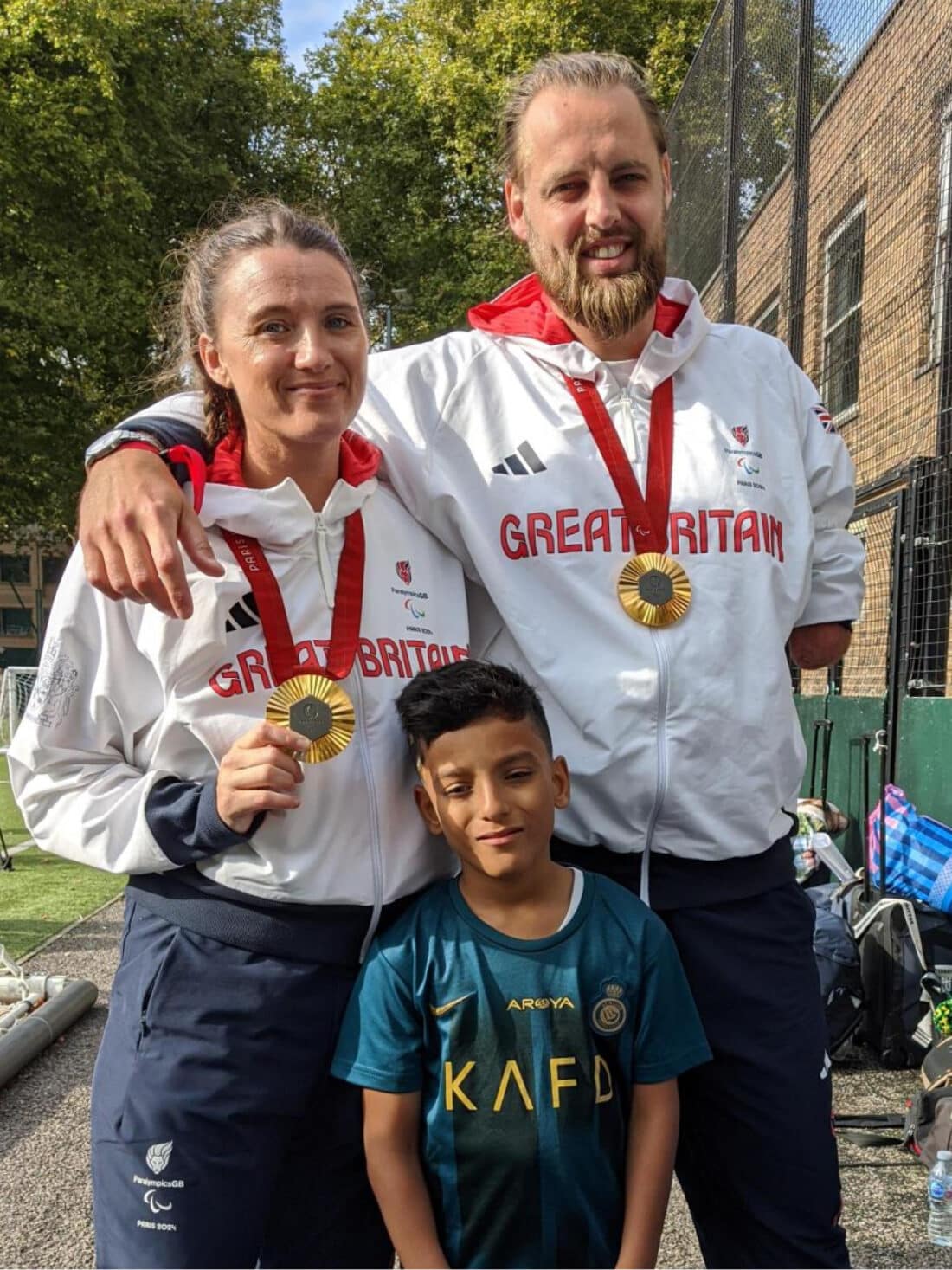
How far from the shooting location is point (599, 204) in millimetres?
2336

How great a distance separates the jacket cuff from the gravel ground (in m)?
2.34

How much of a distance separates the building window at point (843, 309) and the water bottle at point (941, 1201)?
17.7ft

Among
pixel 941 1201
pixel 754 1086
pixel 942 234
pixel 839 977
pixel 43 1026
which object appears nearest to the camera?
pixel 754 1086

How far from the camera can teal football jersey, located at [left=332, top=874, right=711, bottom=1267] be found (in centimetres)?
204

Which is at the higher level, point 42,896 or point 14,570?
point 14,570

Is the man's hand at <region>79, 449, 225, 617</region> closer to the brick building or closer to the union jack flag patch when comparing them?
the union jack flag patch

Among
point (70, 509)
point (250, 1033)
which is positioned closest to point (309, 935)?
point (250, 1033)

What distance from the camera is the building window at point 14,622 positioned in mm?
63906

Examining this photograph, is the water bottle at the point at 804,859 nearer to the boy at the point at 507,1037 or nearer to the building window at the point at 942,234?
the building window at the point at 942,234

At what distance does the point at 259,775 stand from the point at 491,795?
42 centimetres

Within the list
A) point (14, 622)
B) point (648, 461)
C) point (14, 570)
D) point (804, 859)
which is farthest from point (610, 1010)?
point (14, 622)

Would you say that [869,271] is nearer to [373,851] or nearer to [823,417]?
[823,417]

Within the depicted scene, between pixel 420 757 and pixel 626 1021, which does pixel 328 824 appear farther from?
pixel 626 1021

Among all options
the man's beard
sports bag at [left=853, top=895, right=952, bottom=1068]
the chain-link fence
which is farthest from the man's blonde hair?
the chain-link fence
